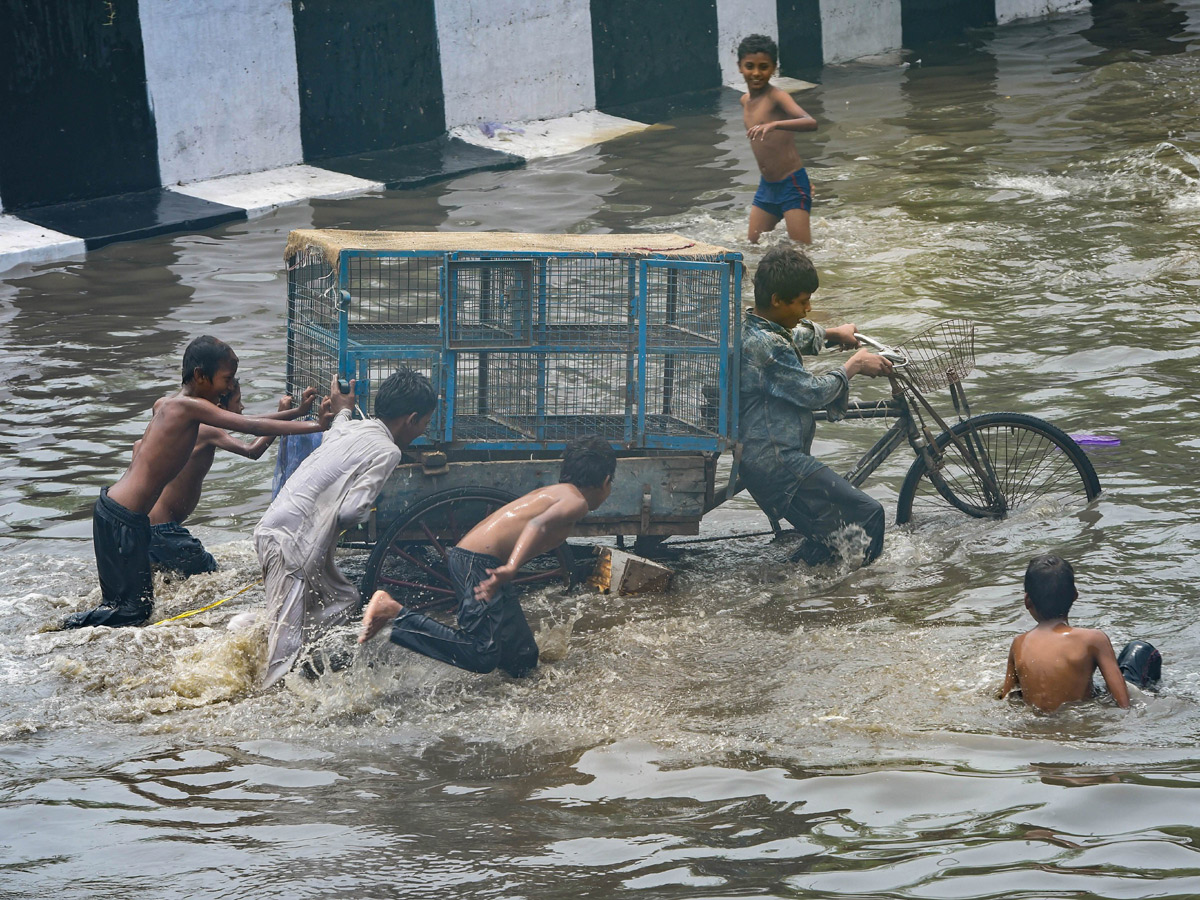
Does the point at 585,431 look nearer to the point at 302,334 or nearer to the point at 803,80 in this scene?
the point at 302,334

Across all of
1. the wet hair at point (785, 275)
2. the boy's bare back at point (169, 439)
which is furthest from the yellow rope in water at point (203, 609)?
the wet hair at point (785, 275)

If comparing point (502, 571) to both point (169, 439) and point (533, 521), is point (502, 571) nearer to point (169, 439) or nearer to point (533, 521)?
point (533, 521)

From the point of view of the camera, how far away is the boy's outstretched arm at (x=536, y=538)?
233 inches

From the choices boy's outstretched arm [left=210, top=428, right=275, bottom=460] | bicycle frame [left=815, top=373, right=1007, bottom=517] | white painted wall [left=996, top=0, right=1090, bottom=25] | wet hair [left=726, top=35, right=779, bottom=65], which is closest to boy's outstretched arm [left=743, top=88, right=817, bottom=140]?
wet hair [left=726, top=35, right=779, bottom=65]

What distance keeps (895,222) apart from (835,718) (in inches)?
312

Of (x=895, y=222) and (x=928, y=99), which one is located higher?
(x=928, y=99)

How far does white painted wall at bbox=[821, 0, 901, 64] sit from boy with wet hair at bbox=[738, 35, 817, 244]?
26.1ft

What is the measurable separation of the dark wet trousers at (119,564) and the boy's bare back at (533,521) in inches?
60.6

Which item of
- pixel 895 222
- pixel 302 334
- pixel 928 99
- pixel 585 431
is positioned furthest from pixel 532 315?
pixel 928 99

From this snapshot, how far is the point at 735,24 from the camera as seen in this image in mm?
17516

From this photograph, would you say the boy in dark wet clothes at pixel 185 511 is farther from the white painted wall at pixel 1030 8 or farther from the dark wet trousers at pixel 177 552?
the white painted wall at pixel 1030 8

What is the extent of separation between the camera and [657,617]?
21.8 ft

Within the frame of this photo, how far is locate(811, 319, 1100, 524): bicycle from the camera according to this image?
23.2 feet

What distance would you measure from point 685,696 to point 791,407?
1.72 m
